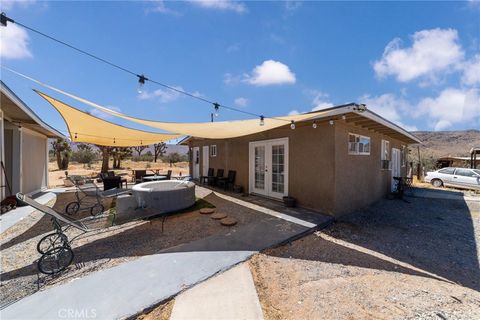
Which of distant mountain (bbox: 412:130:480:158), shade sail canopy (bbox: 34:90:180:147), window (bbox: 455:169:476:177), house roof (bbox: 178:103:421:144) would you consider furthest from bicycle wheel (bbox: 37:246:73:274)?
distant mountain (bbox: 412:130:480:158)

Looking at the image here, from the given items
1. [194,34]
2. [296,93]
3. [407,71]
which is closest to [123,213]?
[194,34]

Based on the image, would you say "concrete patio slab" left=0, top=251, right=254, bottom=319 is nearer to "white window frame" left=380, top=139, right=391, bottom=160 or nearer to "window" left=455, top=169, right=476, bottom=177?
"white window frame" left=380, top=139, right=391, bottom=160

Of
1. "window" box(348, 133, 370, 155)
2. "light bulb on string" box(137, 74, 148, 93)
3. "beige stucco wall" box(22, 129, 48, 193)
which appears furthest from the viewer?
"beige stucco wall" box(22, 129, 48, 193)

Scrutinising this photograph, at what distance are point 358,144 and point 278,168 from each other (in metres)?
2.49

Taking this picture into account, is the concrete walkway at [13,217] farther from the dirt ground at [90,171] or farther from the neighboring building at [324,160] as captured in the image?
the neighboring building at [324,160]

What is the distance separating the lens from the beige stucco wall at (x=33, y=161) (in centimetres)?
819

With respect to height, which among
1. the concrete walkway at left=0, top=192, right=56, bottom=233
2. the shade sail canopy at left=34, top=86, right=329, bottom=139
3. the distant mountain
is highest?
the distant mountain

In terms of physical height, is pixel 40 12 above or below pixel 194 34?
below

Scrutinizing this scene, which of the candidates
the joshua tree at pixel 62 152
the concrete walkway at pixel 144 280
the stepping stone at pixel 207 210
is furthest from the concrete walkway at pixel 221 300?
the joshua tree at pixel 62 152

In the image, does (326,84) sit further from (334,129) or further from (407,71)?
(334,129)

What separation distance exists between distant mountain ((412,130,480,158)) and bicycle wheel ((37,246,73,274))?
159 feet

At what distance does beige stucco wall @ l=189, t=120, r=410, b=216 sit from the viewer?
576 cm

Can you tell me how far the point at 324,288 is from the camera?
2.79 meters

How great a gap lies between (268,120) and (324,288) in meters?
3.76
